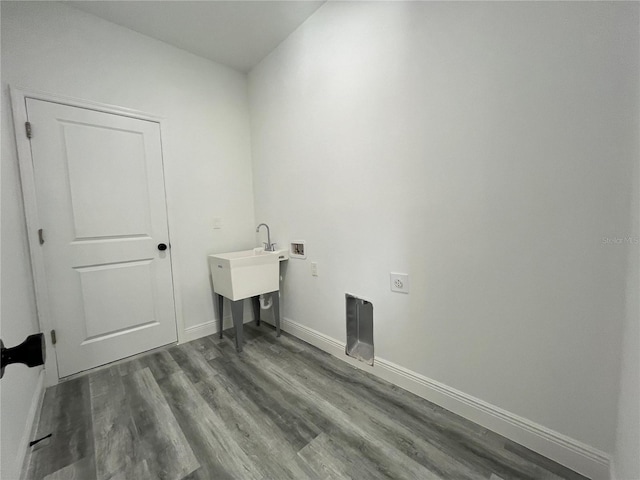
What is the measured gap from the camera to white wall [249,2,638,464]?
0.97m

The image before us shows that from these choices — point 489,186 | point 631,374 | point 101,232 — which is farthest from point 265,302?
point 631,374

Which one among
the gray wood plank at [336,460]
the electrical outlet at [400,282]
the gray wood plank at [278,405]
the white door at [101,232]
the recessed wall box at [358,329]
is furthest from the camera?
the recessed wall box at [358,329]

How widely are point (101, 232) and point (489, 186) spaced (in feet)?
8.77

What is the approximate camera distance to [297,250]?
2.35m

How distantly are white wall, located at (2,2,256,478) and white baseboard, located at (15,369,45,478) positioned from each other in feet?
0.24

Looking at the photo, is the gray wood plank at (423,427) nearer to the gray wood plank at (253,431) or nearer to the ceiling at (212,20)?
the gray wood plank at (253,431)

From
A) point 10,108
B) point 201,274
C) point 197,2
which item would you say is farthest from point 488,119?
point 10,108

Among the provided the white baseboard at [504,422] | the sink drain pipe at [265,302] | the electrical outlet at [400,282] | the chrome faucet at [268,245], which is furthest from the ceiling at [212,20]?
the white baseboard at [504,422]

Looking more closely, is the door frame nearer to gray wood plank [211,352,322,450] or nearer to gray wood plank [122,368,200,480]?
gray wood plank [122,368,200,480]

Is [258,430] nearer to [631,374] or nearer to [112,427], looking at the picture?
[112,427]

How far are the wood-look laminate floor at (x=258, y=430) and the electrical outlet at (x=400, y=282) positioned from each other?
669mm

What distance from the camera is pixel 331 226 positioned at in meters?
1.99

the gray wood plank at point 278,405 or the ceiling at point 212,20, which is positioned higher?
the ceiling at point 212,20

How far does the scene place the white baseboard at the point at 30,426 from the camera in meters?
1.13
